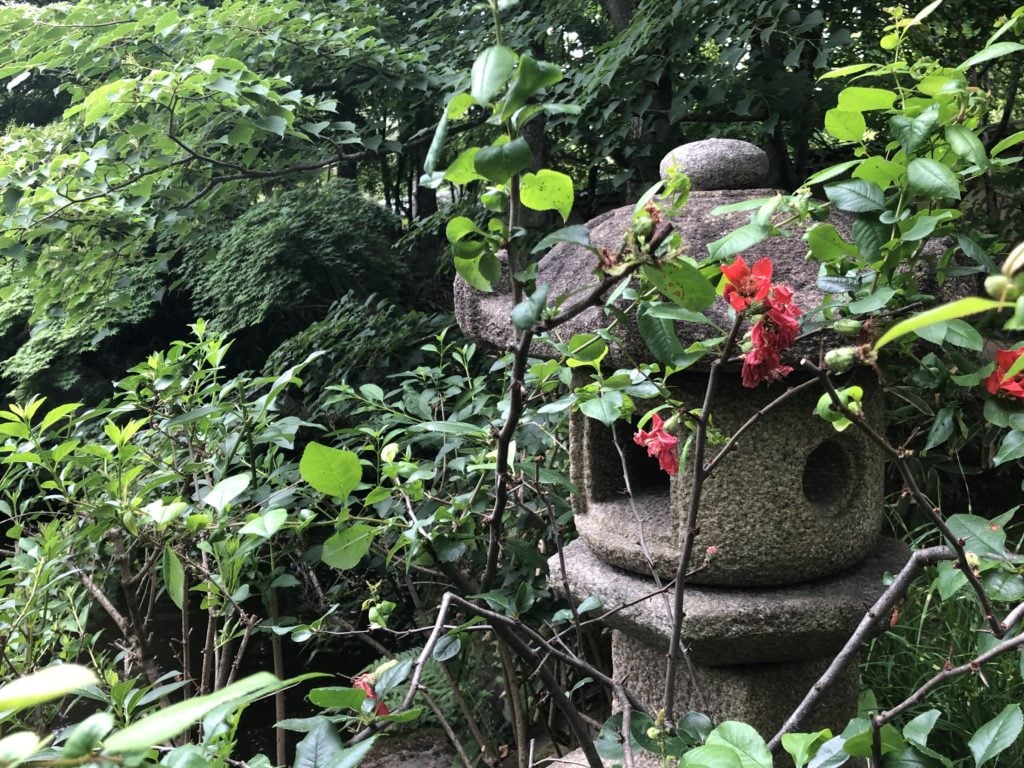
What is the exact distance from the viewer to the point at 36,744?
0.93 feet

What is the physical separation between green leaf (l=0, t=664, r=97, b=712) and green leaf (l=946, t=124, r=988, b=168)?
30.1 inches

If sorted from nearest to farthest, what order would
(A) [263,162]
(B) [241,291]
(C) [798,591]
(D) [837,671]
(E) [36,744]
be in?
(E) [36,744] → (D) [837,671] → (C) [798,591] → (A) [263,162] → (B) [241,291]

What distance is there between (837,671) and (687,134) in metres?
2.29

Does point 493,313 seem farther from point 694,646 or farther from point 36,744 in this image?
point 36,744

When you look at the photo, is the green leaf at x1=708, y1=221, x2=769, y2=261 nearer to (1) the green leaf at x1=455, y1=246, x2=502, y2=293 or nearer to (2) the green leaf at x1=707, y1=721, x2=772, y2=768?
(1) the green leaf at x1=455, y1=246, x2=502, y2=293

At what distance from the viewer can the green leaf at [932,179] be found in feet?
2.17

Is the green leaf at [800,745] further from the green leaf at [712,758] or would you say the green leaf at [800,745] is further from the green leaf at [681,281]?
the green leaf at [681,281]

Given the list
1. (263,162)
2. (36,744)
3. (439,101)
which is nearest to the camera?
(36,744)

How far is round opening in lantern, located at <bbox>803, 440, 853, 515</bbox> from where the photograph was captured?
121cm

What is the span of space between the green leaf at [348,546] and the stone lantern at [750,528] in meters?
0.44

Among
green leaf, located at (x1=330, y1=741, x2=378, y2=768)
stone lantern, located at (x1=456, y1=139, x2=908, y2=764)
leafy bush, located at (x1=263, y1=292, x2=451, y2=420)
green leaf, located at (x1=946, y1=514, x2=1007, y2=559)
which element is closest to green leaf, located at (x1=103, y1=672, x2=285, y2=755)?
green leaf, located at (x1=330, y1=741, x2=378, y2=768)

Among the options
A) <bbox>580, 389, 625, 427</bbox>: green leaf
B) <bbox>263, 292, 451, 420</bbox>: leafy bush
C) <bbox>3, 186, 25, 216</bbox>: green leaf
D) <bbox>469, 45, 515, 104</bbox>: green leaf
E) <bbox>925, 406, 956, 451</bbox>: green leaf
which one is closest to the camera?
Answer: <bbox>469, 45, 515, 104</bbox>: green leaf

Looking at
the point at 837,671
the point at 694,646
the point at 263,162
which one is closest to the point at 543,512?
the point at 694,646

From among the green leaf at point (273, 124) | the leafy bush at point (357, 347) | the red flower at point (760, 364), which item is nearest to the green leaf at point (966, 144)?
the red flower at point (760, 364)
